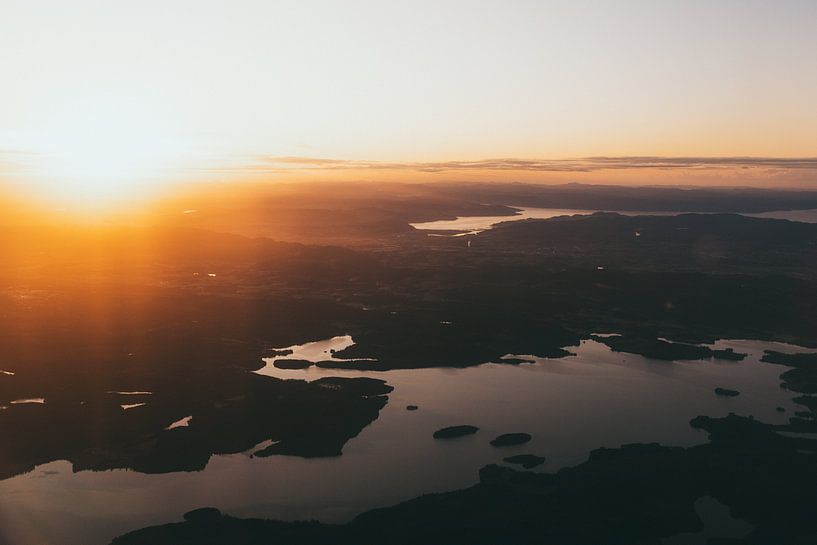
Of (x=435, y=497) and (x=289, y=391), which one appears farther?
(x=289, y=391)

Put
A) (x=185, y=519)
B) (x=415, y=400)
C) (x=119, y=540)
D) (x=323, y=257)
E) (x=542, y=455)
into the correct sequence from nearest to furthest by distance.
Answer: (x=119, y=540) < (x=185, y=519) < (x=542, y=455) < (x=415, y=400) < (x=323, y=257)

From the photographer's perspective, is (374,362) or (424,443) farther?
(374,362)

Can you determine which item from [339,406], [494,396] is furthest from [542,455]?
[339,406]

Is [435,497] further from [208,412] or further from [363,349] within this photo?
[363,349]
